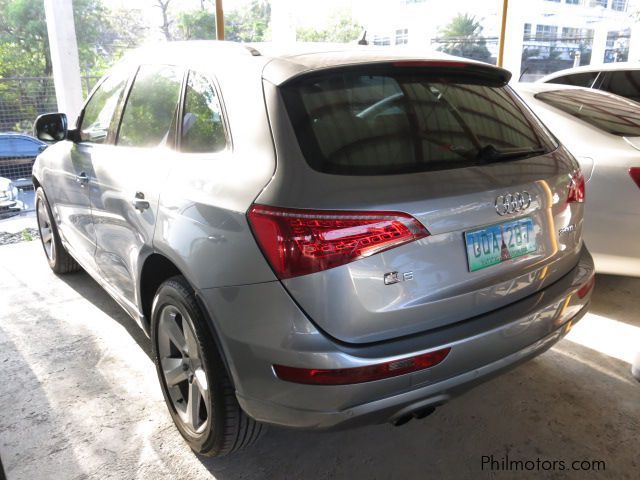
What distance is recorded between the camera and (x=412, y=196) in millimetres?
1520

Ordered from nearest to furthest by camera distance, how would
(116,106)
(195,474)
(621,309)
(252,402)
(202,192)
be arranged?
(252,402) < (202,192) < (195,474) < (116,106) < (621,309)

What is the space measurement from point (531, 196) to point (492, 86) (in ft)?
1.87

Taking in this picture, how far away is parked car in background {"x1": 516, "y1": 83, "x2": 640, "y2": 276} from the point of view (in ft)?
9.60

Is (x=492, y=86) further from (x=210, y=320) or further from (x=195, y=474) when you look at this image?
(x=195, y=474)

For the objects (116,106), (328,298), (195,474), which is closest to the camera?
(328,298)

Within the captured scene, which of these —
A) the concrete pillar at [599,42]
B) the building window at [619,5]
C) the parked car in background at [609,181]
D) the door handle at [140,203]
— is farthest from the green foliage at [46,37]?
the building window at [619,5]

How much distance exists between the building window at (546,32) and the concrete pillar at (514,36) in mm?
2719

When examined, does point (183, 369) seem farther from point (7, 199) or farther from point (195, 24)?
point (195, 24)

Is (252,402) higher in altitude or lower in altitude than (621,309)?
higher

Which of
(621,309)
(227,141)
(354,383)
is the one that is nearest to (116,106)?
(227,141)

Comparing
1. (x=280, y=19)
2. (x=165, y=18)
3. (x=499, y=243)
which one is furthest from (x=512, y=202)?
(x=165, y=18)

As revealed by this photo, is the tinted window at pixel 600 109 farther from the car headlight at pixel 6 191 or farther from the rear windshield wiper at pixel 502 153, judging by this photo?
the car headlight at pixel 6 191

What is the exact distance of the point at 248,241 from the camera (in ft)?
5.05

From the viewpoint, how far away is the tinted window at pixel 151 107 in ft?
7.18
